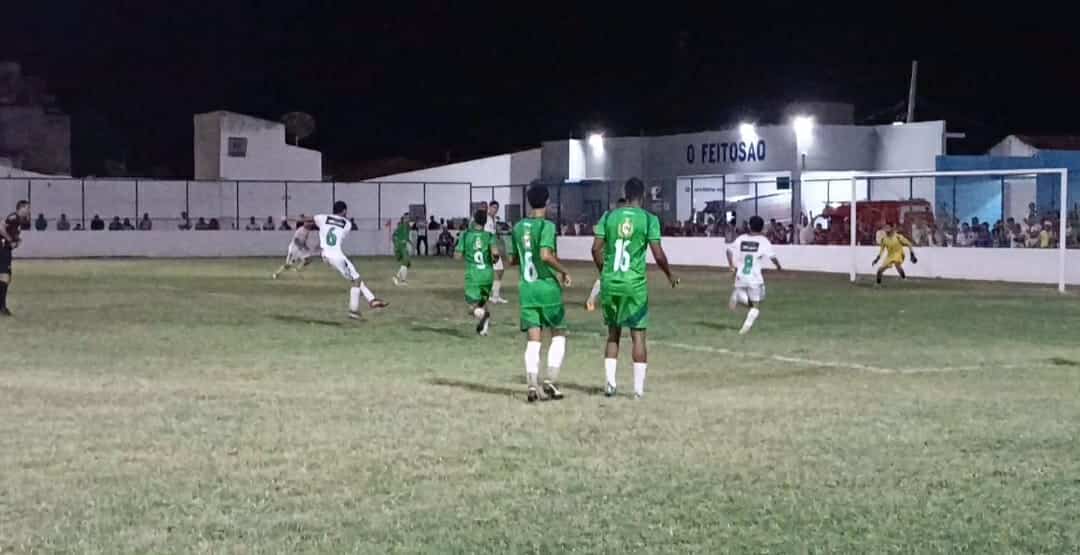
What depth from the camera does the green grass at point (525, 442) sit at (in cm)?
782

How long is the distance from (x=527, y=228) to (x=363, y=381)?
8.73 feet

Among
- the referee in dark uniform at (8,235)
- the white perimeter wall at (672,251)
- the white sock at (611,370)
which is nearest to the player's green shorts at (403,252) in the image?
the white perimeter wall at (672,251)

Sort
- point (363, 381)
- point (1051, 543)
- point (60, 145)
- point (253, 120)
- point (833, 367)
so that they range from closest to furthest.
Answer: point (1051, 543) < point (363, 381) < point (833, 367) < point (253, 120) < point (60, 145)

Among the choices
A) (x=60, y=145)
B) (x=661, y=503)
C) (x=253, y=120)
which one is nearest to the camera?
(x=661, y=503)

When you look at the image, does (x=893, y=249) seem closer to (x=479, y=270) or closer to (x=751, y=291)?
(x=751, y=291)

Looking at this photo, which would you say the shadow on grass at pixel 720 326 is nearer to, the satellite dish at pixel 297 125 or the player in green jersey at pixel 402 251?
the player in green jersey at pixel 402 251

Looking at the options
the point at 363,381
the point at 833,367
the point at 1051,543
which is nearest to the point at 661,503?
the point at 1051,543

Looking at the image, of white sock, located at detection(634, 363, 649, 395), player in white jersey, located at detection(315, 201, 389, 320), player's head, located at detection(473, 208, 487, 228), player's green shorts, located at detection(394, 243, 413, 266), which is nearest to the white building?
player's green shorts, located at detection(394, 243, 413, 266)

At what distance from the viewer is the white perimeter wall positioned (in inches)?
1439

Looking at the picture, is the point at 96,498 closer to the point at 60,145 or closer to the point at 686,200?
the point at 686,200

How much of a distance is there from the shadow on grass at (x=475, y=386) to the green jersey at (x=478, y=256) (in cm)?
541

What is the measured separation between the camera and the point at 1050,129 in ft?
290

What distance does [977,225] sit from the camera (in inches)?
1523

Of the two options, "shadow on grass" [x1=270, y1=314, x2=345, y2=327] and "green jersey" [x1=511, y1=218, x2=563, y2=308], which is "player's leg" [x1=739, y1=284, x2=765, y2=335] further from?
"green jersey" [x1=511, y1=218, x2=563, y2=308]
